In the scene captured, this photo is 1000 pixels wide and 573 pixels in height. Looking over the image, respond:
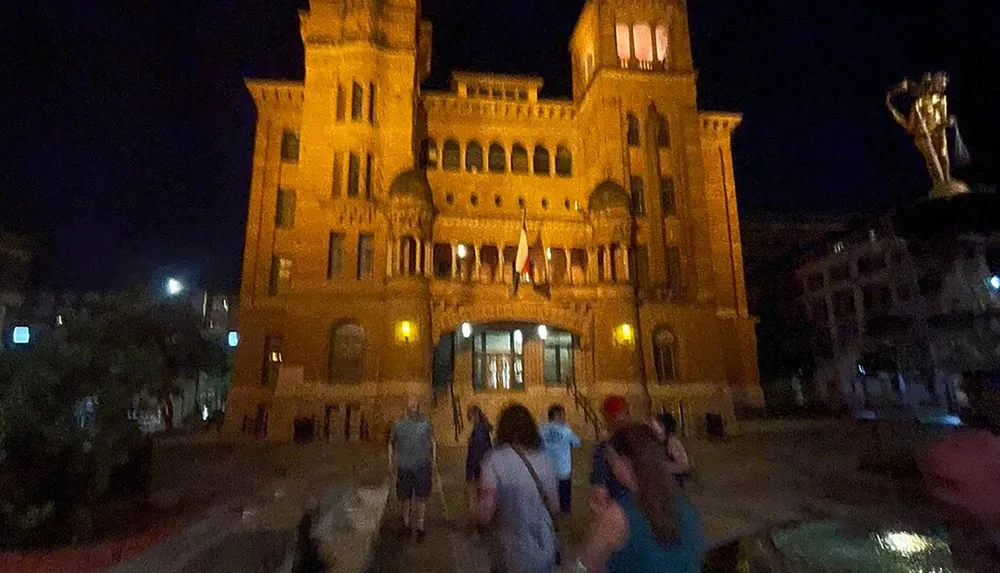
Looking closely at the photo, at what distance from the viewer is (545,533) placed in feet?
14.4

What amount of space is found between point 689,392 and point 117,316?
2485 centimetres

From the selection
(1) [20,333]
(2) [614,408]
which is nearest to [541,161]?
(2) [614,408]

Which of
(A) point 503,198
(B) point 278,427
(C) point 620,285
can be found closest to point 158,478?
(B) point 278,427

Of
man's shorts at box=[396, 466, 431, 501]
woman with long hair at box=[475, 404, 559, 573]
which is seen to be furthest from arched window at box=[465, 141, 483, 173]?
woman with long hair at box=[475, 404, 559, 573]

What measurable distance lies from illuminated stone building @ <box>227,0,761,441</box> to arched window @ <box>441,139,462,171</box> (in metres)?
0.09

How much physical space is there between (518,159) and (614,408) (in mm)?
29307

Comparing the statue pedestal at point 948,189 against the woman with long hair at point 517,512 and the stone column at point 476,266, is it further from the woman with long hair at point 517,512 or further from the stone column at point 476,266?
the stone column at point 476,266

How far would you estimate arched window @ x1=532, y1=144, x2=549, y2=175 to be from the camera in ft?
107

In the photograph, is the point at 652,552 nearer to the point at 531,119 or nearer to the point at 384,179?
the point at 384,179

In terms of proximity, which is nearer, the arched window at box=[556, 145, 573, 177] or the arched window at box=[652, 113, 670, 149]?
the arched window at box=[652, 113, 670, 149]

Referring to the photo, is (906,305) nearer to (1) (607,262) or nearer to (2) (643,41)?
(1) (607,262)

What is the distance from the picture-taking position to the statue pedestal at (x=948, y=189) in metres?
11.6

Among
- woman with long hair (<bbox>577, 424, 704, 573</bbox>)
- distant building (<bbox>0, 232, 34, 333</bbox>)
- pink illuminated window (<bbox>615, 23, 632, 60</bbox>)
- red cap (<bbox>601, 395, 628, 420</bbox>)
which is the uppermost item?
pink illuminated window (<bbox>615, 23, 632, 60</bbox>)

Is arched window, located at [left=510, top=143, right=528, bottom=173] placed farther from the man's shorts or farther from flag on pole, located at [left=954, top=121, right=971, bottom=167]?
the man's shorts
